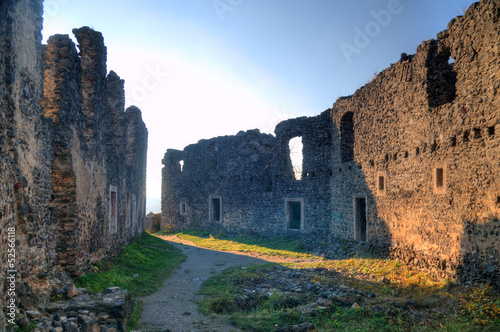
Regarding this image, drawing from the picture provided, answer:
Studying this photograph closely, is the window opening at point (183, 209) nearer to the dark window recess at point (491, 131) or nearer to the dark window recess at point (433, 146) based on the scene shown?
the dark window recess at point (433, 146)

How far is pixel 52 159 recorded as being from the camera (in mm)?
7152

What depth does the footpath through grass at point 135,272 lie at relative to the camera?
7.47 meters

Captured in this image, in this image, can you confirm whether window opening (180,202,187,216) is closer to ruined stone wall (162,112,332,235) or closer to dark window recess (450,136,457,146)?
ruined stone wall (162,112,332,235)

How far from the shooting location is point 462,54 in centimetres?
797

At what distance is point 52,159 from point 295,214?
14.6m

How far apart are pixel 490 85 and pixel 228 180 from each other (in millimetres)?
16515

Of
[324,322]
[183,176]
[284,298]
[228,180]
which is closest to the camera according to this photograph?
[324,322]

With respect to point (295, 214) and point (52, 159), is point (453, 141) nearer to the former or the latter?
point (52, 159)

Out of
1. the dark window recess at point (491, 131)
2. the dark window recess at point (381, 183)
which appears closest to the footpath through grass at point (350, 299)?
the dark window recess at point (381, 183)

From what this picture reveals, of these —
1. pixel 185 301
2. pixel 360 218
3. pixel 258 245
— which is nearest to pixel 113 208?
pixel 185 301

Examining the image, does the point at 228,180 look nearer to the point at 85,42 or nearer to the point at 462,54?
the point at 85,42

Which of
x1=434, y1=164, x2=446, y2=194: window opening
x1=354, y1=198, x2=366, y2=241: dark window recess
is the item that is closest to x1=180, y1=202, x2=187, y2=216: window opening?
x1=354, y1=198, x2=366, y2=241: dark window recess

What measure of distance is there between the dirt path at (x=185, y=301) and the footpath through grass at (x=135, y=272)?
24 centimetres

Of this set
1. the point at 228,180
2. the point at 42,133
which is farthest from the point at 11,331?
the point at 228,180
